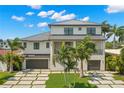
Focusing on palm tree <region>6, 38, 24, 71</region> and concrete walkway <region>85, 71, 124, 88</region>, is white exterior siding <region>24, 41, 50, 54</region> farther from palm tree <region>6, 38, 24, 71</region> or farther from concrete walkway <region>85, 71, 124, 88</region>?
concrete walkway <region>85, 71, 124, 88</region>

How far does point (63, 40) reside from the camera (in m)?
30.5

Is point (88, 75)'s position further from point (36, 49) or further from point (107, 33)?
point (107, 33)

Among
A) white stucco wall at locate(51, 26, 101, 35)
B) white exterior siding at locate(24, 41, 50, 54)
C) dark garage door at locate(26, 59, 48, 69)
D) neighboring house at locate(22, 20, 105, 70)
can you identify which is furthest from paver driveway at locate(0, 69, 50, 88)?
white exterior siding at locate(24, 41, 50, 54)

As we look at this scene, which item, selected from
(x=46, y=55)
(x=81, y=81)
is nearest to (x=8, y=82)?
(x=81, y=81)

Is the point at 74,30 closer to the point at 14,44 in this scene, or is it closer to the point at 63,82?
the point at 14,44

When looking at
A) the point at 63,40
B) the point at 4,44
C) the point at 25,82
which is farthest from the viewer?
the point at 4,44

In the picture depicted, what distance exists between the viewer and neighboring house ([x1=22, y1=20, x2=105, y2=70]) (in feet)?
101

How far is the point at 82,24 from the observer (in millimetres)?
31609

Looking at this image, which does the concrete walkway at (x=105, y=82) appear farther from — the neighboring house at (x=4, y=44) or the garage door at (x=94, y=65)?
the neighboring house at (x=4, y=44)

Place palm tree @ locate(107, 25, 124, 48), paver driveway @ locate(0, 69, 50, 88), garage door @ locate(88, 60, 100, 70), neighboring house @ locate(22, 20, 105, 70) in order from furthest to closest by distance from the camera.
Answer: palm tree @ locate(107, 25, 124, 48) → garage door @ locate(88, 60, 100, 70) → neighboring house @ locate(22, 20, 105, 70) → paver driveway @ locate(0, 69, 50, 88)

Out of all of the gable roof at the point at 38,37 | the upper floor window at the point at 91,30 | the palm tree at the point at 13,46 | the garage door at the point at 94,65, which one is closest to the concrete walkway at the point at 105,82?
the garage door at the point at 94,65

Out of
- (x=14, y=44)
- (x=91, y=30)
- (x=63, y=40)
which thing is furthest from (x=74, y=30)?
(x=14, y=44)

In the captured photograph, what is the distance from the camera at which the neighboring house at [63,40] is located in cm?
3086

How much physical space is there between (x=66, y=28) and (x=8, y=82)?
11294 mm
